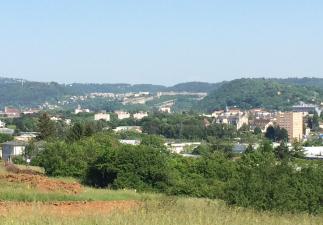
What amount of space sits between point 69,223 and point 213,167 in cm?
2516

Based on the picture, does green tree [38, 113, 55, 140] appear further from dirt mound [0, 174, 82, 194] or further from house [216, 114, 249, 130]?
house [216, 114, 249, 130]

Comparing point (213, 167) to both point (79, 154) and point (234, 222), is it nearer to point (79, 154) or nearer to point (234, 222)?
point (79, 154)

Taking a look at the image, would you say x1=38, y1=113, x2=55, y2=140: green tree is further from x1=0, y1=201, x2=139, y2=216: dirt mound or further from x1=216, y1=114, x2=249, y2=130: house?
x1=216, y1=114, x2=249, y2=130: house

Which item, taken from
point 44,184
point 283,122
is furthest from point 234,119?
point 44,184

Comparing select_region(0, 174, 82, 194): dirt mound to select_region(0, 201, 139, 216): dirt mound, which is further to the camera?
select_region(0, 174, 82, 194): dirt mound

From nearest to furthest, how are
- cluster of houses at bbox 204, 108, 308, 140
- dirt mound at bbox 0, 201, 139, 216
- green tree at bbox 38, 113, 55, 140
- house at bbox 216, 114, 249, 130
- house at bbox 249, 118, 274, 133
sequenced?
1. dirt mound at bbox 0, 201, 139, 216
2. green tree at bbox 38, 113, 55, 140
3. cluster of houses at bbox 204, 108, 308, 140
4. house at bbox 249, 118, 274, 133
5. house at bbox 216, 114, 249, 130

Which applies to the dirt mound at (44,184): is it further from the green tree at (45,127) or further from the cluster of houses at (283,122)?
the cluster of houses at (283,122)

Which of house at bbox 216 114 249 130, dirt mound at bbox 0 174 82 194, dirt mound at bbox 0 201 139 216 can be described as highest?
dirt mound at bbox 0 201 139 216

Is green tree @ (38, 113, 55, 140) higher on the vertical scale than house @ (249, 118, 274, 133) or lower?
higher

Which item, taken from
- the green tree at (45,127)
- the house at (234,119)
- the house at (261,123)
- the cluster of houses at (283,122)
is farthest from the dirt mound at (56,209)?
the house at (234,119)

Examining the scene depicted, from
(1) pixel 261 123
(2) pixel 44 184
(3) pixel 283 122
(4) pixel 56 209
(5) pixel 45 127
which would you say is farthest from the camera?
(1) pixel 261 123

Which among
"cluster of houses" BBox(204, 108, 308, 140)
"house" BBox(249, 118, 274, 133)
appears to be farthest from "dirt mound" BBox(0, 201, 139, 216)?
"house" BBox(249, 118, 274, 133)

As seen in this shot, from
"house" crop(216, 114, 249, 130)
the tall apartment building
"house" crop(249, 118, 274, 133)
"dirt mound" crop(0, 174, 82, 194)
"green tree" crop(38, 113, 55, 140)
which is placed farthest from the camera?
"house" crop(216, 114, 249, 130)

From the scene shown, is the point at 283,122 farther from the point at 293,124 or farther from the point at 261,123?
the point at 261,123
